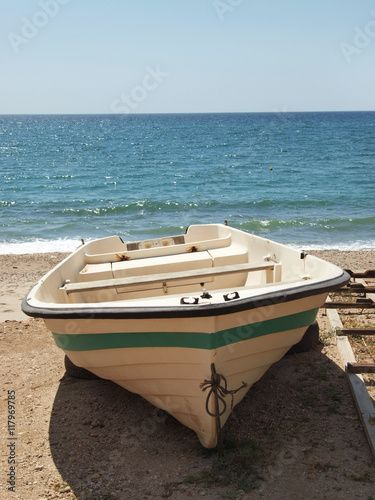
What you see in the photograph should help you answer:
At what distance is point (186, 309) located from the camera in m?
3.56

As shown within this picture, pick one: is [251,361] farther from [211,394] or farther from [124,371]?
[124,371]

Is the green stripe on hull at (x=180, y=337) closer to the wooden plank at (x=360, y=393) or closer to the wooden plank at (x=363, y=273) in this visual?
the wooden plank at (x=360, y=393)

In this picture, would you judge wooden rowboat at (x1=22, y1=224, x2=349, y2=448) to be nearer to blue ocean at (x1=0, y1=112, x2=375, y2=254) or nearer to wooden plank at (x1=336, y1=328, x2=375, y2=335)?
wooden plank at (x1=336, y1=328, x2=375, y2=335)

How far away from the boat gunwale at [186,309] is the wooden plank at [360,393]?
123 centimetres

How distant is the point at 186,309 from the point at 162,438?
5.03 ft

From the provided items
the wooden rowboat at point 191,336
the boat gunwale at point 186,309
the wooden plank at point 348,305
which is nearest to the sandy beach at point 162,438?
the wooden rowboat at point 191,336

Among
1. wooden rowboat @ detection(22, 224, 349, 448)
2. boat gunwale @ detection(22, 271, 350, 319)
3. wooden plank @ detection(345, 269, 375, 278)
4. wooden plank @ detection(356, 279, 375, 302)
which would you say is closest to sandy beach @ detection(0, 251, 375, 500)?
wooden rowboat @ detection(22, 224, 349, 448)

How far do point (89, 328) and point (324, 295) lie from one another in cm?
220

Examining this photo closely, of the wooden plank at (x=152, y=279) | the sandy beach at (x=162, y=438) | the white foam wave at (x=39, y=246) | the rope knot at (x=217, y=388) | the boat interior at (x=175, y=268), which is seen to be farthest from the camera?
the white foam wave at (x=39, y=246)

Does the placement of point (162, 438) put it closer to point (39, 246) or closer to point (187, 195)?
point (39, 246)

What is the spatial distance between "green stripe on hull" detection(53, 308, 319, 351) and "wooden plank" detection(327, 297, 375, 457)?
101cm

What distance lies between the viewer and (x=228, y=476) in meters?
3.76

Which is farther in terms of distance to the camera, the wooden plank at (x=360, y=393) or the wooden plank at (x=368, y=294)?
the wooden plank at (x=368, y=294)

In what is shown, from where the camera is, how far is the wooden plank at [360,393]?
4089mm
